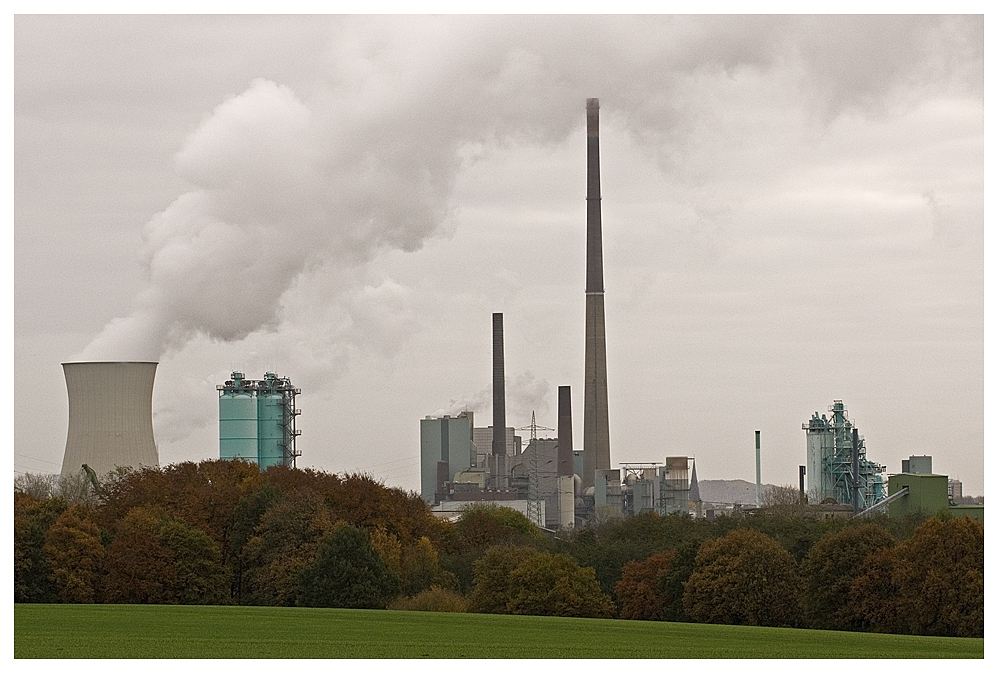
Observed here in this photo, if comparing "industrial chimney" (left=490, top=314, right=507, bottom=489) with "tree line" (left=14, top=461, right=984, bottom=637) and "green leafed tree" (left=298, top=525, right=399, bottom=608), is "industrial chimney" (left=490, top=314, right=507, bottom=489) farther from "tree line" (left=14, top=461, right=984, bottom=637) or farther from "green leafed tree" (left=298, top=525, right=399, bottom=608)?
"green leafed tree" (left=298, top=525, right=399, bottom=608)

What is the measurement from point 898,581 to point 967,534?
131cm

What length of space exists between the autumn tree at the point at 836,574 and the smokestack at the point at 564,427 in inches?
1137

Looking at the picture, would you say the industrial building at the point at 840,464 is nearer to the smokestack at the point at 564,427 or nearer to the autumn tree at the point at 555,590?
the smokestack at the point at 564,427

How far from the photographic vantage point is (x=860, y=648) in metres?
16.4

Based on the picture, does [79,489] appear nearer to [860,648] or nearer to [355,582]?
[355,582]

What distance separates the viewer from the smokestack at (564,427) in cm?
5134

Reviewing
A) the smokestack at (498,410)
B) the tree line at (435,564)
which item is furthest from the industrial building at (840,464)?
the tree line at (435,564)

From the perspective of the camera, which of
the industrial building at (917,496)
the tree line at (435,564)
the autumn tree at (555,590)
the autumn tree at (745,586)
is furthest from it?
the industrial building at (917,496)

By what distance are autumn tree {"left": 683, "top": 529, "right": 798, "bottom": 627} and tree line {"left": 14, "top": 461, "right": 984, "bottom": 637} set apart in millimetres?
25

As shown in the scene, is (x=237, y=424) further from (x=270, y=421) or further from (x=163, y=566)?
(x=163, y=566)

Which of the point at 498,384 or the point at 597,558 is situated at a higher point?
the point at 498,384

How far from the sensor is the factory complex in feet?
156

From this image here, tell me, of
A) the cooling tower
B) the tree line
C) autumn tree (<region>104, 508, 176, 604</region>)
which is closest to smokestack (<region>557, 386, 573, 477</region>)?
the tree line
